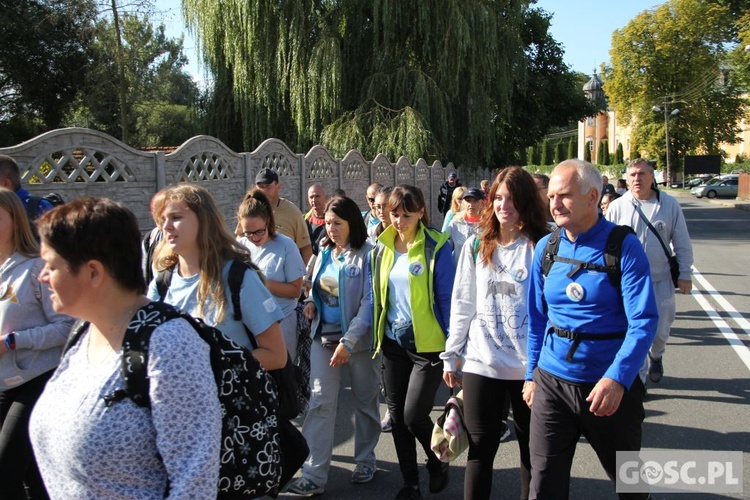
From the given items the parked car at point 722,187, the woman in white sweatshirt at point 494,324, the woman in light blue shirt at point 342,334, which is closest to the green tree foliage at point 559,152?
the parked car at point 722,187

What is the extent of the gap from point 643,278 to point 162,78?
1349 inches

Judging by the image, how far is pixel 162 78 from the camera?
1328 inches

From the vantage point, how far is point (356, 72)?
18.9 m

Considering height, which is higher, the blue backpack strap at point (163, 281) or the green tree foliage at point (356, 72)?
the green tree foliage at point (356, 72)

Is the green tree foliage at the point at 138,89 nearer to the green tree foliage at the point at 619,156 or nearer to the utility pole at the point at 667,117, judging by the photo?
the utility pole at the point at 667,117

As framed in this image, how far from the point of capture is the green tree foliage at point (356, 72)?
17.3 meters

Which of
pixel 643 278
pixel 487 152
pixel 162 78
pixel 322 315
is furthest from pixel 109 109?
pixel 643 278

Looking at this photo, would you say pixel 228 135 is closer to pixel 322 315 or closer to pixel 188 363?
pixel 322 315

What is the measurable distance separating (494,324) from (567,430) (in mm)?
698

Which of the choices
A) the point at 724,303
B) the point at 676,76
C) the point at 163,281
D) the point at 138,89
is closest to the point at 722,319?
the point at 724,303

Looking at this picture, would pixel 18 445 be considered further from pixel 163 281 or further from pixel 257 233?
pixel 257 233

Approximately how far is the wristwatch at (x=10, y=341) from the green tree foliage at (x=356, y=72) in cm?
1436

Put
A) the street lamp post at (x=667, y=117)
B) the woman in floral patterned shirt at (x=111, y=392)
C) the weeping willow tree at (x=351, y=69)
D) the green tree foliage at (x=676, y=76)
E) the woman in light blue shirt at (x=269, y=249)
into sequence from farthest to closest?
the street lamp post at (x=667, y=117)
the green tree foliage at (x=676, y=76)
the weeping willow tree at (x=351, y=69)
the woman in light blue shirt at (x=269, y=249)
the woman in floral patterned shirt at (x=111, y=392)

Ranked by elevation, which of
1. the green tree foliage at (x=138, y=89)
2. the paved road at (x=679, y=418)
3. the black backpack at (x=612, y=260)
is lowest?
the paved road at (x=679, y=418)
